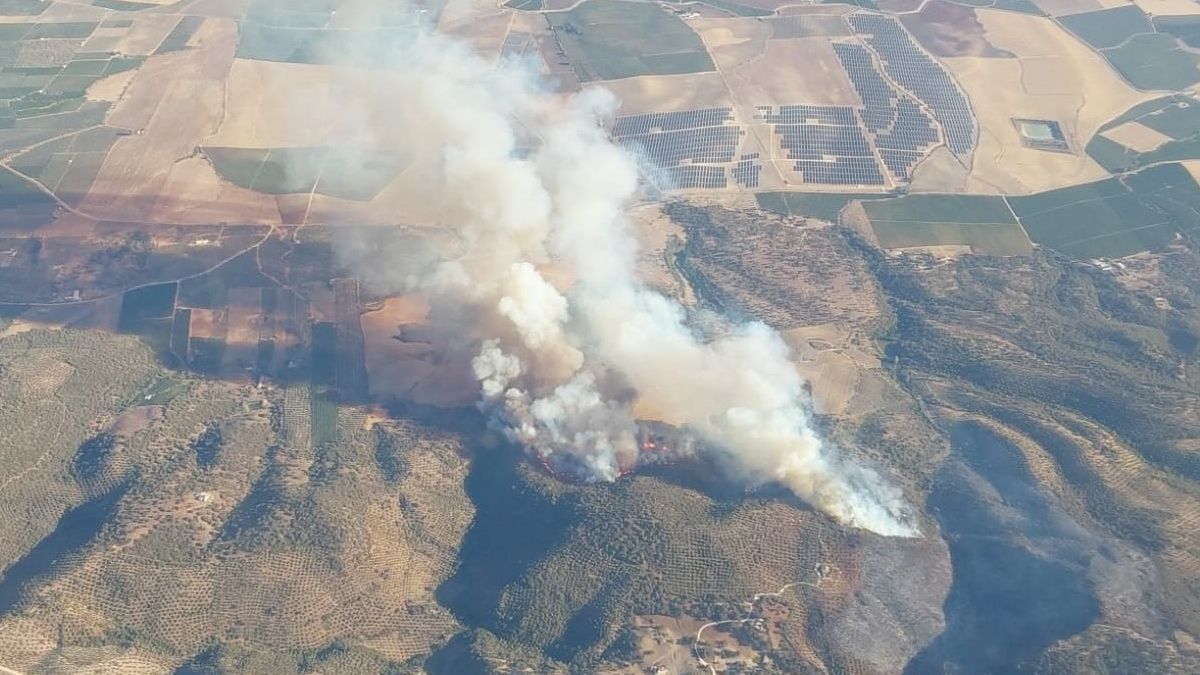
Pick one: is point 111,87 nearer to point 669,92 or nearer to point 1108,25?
point 669,92

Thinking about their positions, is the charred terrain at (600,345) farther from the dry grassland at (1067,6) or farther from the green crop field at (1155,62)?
the dry grassland at (1067,6)

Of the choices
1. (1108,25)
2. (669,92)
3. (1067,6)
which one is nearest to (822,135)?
(669,92)

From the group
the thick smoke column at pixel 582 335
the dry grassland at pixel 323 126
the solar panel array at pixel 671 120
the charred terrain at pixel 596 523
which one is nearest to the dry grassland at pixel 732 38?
the solar panel array at pixel 671 120

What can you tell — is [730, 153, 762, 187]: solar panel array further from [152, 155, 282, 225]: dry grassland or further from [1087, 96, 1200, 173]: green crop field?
[152, 155, 282, 225]: dry grassland

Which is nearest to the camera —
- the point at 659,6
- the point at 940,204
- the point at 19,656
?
the point at 19,656

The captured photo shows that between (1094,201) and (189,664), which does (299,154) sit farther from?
(1094,201)

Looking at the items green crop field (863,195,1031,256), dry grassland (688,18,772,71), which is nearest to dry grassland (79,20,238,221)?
dry grassland (688,18,772,71)

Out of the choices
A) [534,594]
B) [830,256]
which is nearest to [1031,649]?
[534,594]
